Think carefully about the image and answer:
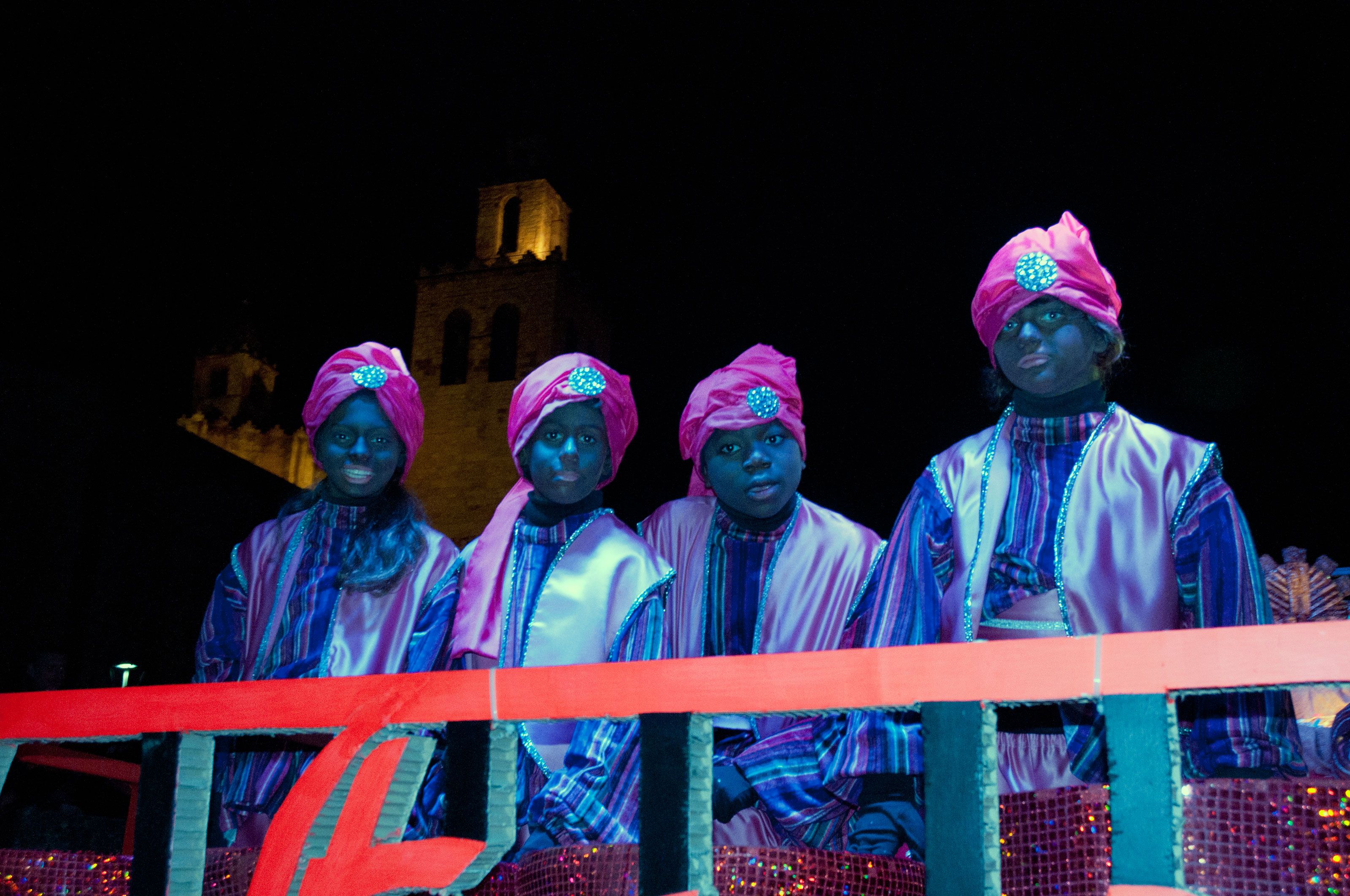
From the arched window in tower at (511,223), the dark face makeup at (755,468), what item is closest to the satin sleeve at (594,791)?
the dark face makeup at (755,468)

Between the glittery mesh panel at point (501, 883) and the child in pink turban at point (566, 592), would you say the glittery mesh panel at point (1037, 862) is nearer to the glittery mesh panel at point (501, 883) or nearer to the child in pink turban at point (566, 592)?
the glittery mesh panel at point (501, 883)

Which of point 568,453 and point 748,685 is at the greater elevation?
point 568,453

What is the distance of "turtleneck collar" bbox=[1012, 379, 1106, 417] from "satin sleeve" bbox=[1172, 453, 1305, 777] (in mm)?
312

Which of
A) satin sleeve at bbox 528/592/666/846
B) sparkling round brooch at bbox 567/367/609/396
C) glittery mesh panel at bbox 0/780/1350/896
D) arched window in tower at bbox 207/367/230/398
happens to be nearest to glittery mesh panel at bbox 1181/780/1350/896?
glittery mesh panel at bbox 0/780/1350/896

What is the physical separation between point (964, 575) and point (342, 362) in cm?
204

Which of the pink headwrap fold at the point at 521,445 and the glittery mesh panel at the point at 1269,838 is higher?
the pink headwrap fold at the point at 521,445

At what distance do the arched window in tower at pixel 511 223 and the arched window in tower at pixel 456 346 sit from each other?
1936 millimetres

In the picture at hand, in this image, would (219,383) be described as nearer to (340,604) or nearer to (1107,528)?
(340,604)

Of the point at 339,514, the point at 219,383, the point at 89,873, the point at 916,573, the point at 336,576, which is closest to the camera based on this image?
the point at 89,873

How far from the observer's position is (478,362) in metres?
23.9

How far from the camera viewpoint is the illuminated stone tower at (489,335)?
22.4 m

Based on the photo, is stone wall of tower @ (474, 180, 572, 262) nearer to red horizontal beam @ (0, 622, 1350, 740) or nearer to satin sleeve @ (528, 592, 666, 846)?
satin sleeve @ (528, 592, 666, 846)

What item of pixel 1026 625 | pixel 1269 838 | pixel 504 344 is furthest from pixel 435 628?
pixel 504 344

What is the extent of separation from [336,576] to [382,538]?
17 centimetres
